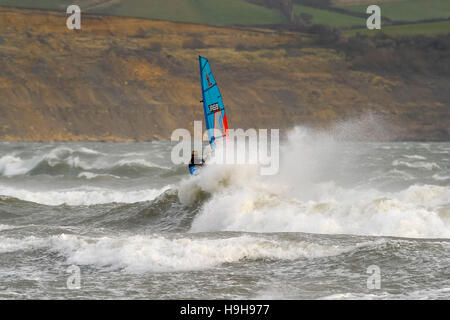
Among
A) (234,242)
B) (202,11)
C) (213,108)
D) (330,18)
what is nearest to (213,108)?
(213,108)

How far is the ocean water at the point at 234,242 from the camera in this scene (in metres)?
9.84

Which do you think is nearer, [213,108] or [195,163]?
[213,108]

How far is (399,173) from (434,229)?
14939 millimetres

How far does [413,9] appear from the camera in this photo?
10169 cm

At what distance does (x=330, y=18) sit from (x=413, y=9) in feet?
41.0

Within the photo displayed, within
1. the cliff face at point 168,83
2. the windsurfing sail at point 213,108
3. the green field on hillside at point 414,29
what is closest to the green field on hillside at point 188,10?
the cliff face at point 168,83

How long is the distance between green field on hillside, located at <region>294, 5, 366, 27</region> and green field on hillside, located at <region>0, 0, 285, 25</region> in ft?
14.2

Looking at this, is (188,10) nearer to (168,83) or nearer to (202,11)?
(202,11)

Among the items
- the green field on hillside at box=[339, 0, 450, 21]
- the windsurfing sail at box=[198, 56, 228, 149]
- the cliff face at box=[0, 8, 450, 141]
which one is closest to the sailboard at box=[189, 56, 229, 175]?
the windsurfing sail at box=[198, 56, 228, 149]

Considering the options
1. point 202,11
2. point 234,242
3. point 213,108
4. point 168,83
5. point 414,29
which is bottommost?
point 234,242

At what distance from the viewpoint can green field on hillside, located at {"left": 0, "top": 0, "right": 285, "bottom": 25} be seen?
88.8 meters

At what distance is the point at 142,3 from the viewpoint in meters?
93.7

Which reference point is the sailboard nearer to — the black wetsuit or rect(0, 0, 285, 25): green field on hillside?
the black wetsuit
